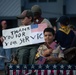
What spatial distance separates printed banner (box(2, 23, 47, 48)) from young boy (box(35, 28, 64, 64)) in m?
0.19

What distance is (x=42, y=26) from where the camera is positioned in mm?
7141

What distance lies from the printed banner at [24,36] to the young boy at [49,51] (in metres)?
0.19

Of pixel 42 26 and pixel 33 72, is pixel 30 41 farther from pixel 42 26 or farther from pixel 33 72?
pixel 33 72

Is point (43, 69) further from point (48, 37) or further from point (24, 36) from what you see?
point (24, 36)

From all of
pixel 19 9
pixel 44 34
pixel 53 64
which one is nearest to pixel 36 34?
pixel 44 34

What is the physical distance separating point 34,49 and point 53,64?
3.39 feet

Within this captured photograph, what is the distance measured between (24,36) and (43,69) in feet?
3.69

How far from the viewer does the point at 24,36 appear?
729 cm

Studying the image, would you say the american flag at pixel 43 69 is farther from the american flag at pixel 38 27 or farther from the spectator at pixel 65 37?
the spectator at pixel 65 37

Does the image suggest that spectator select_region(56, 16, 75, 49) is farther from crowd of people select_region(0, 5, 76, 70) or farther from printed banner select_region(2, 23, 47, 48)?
printed banner select_region(2, 23, 47, 48)

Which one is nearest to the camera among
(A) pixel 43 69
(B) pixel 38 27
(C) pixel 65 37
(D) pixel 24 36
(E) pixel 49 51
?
(A) pixel 43 69

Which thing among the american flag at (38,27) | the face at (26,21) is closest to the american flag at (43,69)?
the american flag at (38,27)

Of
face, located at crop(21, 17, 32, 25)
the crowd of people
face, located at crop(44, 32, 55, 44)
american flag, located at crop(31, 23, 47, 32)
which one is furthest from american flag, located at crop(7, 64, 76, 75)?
face, located at crop(21, 17, 32, 25)

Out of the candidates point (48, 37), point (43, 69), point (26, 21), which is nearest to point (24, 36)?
point (26, 21)
